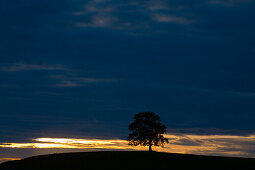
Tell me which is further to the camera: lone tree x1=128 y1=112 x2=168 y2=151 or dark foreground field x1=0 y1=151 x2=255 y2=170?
lone tree x1=128 y1=112 x2=168 y2=151

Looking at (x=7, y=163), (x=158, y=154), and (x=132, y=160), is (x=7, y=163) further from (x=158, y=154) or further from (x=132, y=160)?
(x=158, y=154)

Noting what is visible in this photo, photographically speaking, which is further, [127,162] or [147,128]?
[147,128]

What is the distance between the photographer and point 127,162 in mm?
77250

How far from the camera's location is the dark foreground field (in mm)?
72750

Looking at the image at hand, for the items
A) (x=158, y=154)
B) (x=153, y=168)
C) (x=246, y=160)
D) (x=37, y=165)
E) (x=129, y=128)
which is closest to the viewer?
(x=153, y=168)

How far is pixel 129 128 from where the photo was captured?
95.4 m

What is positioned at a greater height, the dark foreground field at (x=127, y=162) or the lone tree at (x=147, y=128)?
the lone tree at (x=147, y=128)

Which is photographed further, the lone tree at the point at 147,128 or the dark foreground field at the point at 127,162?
the lone tree at the point at 147,128

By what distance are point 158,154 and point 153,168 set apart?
18471 millimetres

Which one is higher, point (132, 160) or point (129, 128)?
point (129, 128)

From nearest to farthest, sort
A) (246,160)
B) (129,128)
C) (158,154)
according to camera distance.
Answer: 1. (246,160)
2. (158,154)
3. (129,128)

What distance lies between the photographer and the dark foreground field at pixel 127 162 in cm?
7275

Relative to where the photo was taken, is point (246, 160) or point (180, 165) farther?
point (246, 160)

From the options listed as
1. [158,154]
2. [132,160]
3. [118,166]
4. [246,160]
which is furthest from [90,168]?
[246,160]
